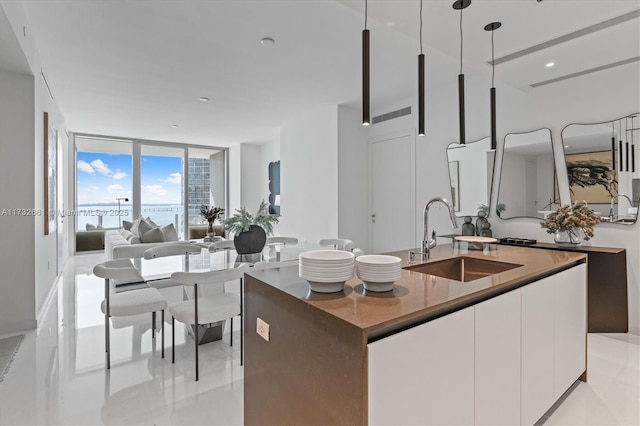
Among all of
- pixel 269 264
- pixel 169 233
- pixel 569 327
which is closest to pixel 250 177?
pixel 169 233

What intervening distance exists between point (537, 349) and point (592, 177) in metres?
2.56

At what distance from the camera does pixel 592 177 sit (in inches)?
133

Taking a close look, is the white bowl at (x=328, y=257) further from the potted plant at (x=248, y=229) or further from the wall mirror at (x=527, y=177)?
the wall mirror at (x=527, y=177)

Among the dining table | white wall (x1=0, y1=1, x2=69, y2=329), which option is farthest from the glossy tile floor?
white wall (x1=0, y1=1, x2=69, y2=329)

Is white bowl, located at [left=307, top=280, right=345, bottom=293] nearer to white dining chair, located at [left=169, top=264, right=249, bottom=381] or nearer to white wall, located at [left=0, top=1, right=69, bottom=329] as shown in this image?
white dining chair, located at [left=169, top=264, right=249, bottom=381]

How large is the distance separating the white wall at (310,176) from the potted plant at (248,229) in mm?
2215

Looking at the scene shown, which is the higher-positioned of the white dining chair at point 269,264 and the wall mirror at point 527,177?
the wall mirror at point 527,177

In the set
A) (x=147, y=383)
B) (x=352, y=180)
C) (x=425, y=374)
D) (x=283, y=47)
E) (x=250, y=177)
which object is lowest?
(x=147, y=383)

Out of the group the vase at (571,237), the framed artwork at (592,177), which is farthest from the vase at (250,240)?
the framed artwork at (592,177)

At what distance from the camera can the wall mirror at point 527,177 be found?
12.2 ft

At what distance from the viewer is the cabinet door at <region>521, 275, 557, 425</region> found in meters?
1.67

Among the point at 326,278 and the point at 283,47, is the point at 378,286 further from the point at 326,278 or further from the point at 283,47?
the point at 283,47

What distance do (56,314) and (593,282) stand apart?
5.85m

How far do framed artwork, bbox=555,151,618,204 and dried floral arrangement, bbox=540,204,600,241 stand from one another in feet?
1.16
